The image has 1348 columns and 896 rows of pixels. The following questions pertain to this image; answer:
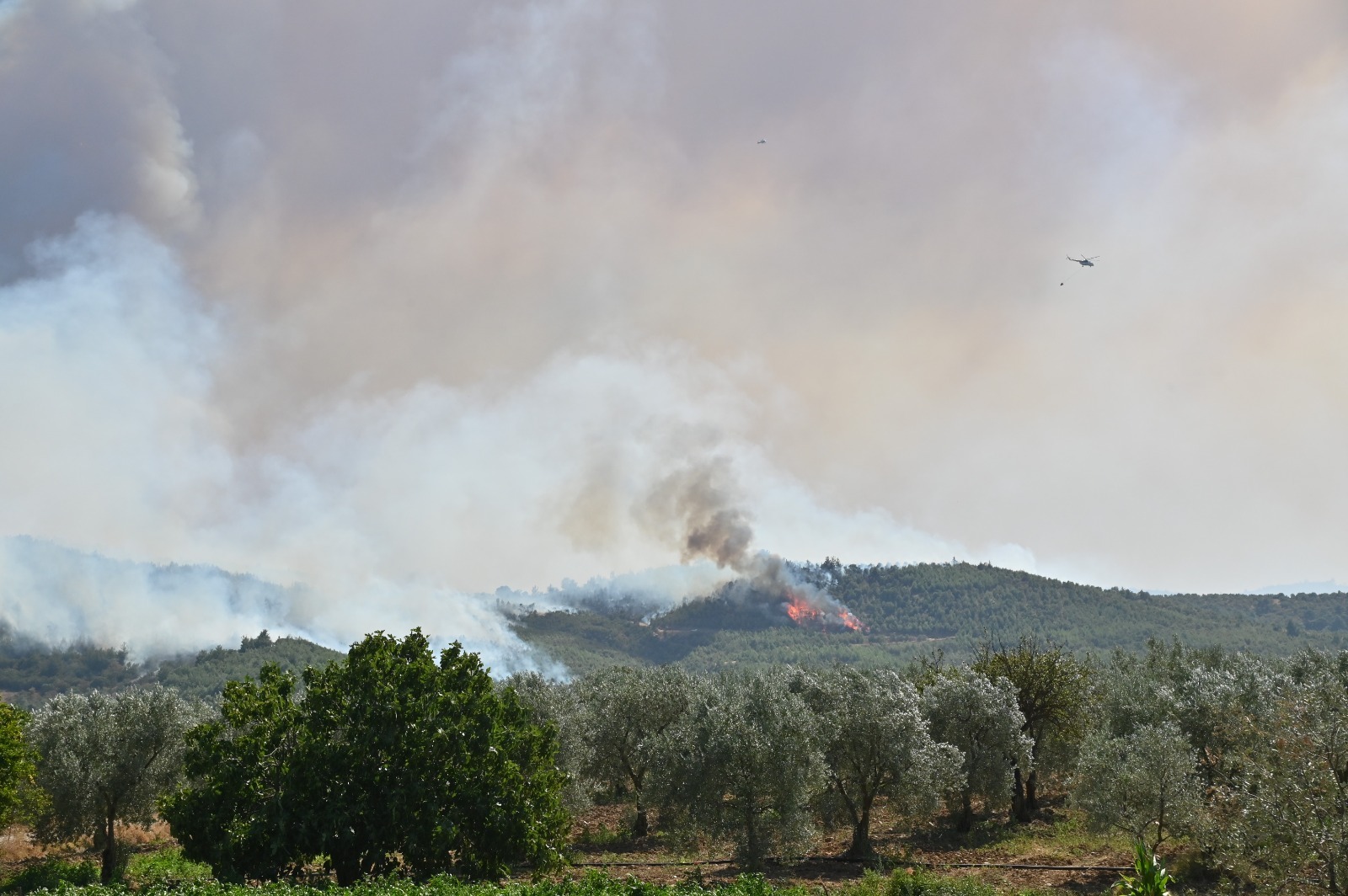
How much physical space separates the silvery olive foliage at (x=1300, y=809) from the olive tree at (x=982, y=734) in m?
23.9

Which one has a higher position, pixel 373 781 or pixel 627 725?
pixel 373 781

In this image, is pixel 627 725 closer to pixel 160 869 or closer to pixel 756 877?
pixel 160 869

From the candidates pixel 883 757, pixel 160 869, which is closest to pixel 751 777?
pixel 883 757

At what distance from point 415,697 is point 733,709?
21655mm

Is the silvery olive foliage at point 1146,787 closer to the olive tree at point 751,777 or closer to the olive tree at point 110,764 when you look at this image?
the olive tree at point 751,777

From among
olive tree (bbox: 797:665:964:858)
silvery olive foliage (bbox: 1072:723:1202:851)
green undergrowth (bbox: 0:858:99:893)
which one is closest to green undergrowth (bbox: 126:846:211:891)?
green undergrowth (bbox: 0:858:99:893)

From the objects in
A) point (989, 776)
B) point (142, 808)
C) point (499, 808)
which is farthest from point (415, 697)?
point (989, 776)

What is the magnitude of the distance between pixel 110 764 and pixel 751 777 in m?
42.9

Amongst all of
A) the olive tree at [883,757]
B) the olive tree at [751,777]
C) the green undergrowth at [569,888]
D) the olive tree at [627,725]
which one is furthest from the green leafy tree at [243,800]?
the olive tree at [627,725]

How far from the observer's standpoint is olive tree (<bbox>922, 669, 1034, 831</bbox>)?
55.1 m

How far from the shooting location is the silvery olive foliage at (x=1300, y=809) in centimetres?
2609

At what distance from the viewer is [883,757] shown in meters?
48.7

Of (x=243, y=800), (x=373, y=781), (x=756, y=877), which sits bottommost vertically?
(x=756, y=877)

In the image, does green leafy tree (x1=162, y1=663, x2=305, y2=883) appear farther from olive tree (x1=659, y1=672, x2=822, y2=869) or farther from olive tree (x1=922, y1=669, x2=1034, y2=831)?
olive tree (x1=922, y1=669, x2=1034, y2=831)
